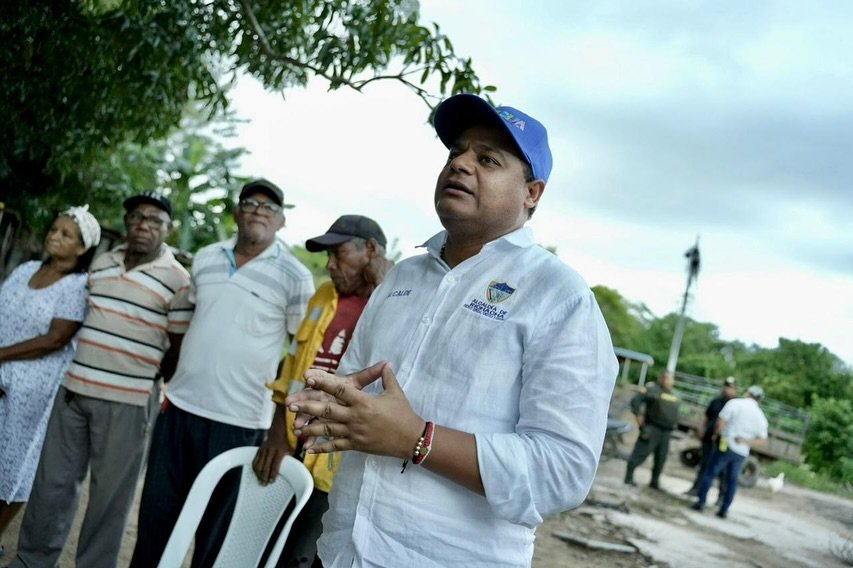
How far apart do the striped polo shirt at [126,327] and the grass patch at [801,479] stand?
15805 mm

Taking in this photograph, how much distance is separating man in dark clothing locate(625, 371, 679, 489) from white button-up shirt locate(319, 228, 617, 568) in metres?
9.91

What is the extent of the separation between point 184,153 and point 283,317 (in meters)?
11.1

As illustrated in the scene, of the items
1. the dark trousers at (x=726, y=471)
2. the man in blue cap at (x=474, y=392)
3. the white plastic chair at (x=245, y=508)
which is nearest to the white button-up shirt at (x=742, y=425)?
the dark trousers at (x=726, y=471)

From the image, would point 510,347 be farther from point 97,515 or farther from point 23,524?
point 23,524

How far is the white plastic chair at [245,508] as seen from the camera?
8.09 feet

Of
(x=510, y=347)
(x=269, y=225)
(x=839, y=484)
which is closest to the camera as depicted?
(x=510, y=347)

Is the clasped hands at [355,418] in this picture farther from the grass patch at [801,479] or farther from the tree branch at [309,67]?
the grass patch at [801,479]

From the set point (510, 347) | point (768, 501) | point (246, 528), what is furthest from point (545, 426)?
point (768, 501)

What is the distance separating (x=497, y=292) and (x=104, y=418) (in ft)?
8.75

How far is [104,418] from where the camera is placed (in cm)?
348

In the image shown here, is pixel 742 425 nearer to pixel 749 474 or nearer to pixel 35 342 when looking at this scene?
pixel 749 474

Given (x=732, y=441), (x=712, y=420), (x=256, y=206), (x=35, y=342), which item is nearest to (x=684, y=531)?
(x=732, y=441)

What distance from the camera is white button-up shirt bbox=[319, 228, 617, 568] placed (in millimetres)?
1332

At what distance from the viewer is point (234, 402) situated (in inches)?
135
